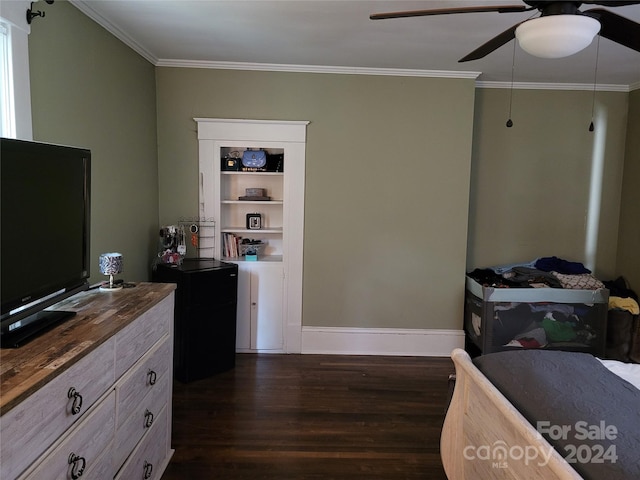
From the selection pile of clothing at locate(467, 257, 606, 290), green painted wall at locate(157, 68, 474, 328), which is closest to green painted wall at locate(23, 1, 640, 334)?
green painted wall at locate(157, 68, 474, 328)

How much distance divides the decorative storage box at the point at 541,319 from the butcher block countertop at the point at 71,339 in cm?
264

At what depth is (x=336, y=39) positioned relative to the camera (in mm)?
2984

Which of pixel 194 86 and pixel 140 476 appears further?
pixel 194 86

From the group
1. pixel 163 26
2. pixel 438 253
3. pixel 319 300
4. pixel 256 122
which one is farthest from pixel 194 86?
pixel 438 253

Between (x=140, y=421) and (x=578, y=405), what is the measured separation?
5.74 feet

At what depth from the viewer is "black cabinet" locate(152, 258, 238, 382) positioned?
3176mm

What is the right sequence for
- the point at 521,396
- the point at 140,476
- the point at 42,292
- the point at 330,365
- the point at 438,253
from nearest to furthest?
the point at 42,292
the point at 521,396
the point at 140,476
the point at 330,365
the point at 438,253

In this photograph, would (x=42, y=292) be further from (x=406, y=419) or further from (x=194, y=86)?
(x=194, y=86)

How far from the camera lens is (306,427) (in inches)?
105

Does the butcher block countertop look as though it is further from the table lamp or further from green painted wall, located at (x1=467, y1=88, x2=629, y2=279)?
green painted wall, located at (x1=467, y1=88, x2=629, y2=279)

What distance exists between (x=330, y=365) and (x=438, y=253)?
1374 millimetres

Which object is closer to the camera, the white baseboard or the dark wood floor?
the dark wood floor

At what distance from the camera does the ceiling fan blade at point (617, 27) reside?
161 cm

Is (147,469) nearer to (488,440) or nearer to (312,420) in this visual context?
(312,420)
